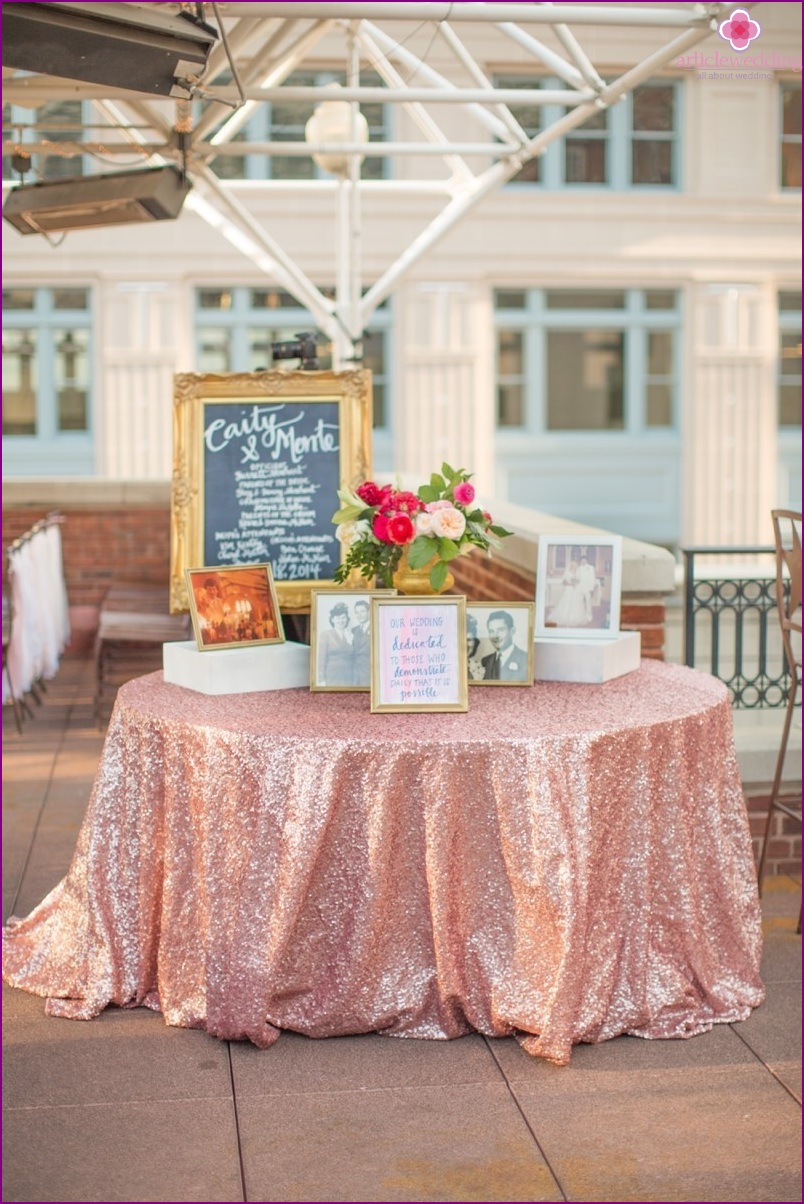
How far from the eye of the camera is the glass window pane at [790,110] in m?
18.9

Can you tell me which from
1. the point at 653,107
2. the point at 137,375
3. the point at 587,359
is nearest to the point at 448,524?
the point at 137,375

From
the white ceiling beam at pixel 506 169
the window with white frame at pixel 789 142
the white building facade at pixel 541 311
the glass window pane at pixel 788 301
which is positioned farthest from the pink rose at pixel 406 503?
the window with white frame at pixel 789 142

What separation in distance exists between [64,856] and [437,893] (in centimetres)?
233

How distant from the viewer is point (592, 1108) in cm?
356

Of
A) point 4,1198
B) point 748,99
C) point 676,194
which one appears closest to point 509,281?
point 676,194

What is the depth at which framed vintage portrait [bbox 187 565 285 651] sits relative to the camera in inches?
169

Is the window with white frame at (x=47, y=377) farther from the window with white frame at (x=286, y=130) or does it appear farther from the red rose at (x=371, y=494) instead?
the red rose at (x=371, y=494)

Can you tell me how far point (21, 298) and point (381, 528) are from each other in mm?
14641

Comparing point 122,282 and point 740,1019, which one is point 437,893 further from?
point 122,282

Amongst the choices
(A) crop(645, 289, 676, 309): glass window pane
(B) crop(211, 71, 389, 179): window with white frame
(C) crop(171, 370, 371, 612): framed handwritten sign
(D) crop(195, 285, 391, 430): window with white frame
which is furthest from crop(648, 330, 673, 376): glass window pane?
(C) crop(171, 370, 371, 612): framed handwritten sign

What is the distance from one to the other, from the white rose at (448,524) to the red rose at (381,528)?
125 mm

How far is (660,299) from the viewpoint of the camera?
61.6ft

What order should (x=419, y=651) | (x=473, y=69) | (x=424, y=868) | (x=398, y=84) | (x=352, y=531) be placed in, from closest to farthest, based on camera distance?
(x=424, y=868)
(x=419, y=651)
(x=352, y=531)
(x=473, y=69)
(x=398, y=84)

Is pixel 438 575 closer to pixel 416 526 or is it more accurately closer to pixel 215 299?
pixel 416 526
